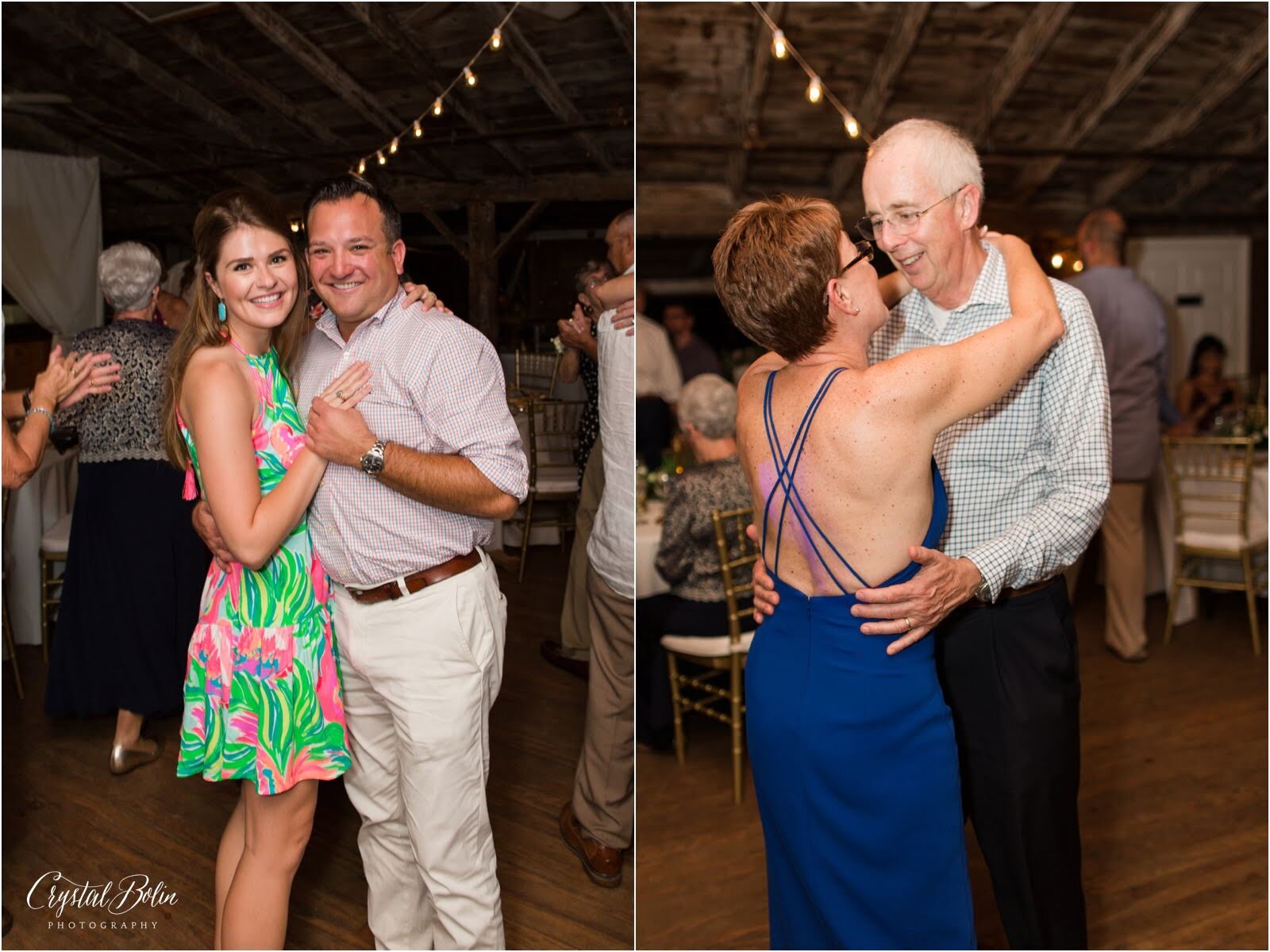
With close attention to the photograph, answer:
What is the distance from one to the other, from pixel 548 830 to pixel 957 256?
142 centimetres

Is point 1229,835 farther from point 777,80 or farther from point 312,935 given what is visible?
point 777,80

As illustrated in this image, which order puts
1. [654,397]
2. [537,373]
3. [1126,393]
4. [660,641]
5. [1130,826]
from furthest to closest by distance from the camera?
[654,397], [1126,393], [660,641], [1130,826], [537,373]

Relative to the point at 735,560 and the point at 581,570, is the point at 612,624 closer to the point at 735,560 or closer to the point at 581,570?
the point at 581,570

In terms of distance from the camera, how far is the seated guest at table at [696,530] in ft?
11.6

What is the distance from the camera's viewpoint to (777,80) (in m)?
6.76

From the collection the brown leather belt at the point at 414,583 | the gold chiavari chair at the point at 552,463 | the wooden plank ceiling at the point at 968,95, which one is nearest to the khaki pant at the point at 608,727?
the gold chiavari chair at the point at 552,463

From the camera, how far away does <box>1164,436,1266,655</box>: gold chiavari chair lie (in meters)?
4.95

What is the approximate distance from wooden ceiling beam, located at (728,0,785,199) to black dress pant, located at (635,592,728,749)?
375 cm

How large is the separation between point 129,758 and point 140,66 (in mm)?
1387

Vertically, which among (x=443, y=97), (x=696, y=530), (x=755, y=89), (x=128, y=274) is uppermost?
(x=755, y=89)

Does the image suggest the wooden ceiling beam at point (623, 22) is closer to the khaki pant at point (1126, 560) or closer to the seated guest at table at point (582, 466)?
the seated guest at table at point (582, 466)

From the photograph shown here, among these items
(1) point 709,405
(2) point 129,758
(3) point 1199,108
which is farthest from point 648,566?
(3) point 1199,108

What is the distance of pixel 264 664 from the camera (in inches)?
75.2

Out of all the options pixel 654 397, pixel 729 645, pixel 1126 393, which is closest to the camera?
pixel 729 645
